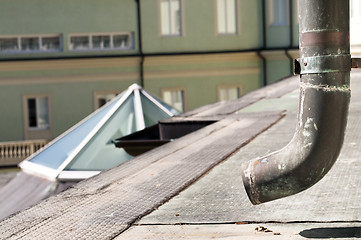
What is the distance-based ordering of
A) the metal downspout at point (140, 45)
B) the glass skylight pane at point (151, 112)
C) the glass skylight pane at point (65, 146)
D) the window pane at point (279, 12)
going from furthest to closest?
the window pane at point (279, 12) → the metal downspout at point (140, 45) → the glass skylight pane at point (151, 112) → the glass skylight pane at point (65, 146)

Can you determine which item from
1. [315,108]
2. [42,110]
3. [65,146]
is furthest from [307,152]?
[42,110]

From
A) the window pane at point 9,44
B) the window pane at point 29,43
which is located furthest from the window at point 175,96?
the window pane at point 9,44

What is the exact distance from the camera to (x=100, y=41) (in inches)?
1487

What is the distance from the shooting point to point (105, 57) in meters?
37.5

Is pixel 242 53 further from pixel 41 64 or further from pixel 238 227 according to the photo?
pixel 238 227

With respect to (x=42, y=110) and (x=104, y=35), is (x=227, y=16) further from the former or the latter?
(x=42, y=110)

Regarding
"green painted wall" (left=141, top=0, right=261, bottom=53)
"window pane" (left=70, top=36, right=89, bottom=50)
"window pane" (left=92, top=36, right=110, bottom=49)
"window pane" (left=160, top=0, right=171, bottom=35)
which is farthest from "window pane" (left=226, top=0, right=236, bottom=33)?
"window pane" (left=70, top=36, right=89, bottom=50)

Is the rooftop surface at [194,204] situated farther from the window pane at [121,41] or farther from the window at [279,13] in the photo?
the window at [279,13]

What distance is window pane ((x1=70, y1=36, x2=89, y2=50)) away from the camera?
37.6m

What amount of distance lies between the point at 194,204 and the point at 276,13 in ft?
109

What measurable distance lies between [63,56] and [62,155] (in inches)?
1000

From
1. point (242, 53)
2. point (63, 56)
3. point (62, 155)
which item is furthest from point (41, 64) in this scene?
point (62, 155)

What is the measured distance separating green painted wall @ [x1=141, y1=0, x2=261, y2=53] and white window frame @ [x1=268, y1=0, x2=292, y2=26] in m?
0.61

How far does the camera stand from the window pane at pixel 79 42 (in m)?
37.6
